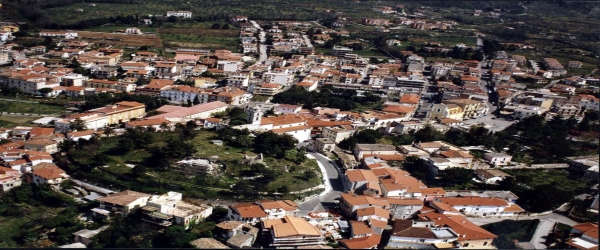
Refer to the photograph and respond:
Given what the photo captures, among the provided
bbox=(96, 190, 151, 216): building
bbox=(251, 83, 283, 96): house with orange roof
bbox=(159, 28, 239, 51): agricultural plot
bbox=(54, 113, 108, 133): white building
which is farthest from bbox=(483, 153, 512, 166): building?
bbox=(159, 28, 239, 51): agricultural plot

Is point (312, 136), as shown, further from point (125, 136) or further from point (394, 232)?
point (394, 232)

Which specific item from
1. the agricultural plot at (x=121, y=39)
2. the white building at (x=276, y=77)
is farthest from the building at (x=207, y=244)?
the agricultural plot at (x=121, y=39)

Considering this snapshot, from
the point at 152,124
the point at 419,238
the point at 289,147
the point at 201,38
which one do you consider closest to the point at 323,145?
the point at 289,147

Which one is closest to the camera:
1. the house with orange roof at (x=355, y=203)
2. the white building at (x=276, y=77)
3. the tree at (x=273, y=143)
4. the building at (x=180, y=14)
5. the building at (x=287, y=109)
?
the house with orange roof at (x=355, y=203)

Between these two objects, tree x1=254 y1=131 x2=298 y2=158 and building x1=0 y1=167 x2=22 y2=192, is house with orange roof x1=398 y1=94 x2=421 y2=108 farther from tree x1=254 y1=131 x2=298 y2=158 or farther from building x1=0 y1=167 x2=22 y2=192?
building x1=0 y1=167 x2=22 y2=192

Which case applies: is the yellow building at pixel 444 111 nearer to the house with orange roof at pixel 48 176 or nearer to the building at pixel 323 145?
the building at pixel 323 145

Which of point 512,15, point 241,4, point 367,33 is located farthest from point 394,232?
point 241,4
